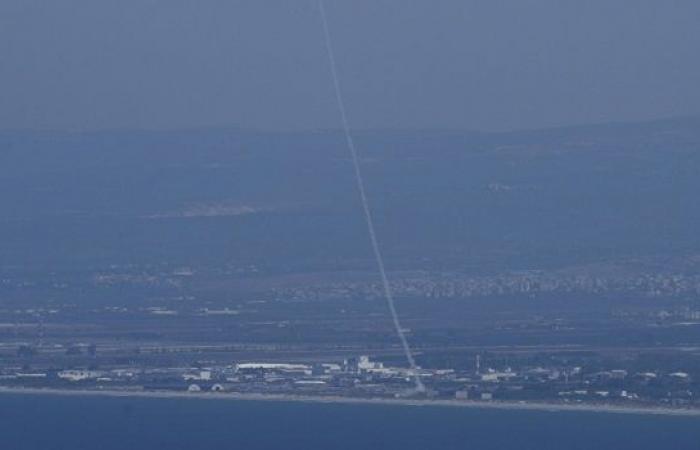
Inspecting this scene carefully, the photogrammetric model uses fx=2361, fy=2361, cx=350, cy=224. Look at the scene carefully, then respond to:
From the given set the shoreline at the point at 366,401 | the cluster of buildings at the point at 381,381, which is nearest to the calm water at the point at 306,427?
the shoreline at the point at 366,401

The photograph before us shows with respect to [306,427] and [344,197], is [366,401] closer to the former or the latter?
[306,427]

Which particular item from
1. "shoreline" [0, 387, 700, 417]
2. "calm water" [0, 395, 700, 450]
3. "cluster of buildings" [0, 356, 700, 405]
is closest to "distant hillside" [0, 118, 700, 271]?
"cluster of buildings" [0, 356, 700, 405]

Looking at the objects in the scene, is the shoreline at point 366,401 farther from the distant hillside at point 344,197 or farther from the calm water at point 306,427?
the distant hillside at point 344,197

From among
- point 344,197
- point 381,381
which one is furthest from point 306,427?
point 344,197

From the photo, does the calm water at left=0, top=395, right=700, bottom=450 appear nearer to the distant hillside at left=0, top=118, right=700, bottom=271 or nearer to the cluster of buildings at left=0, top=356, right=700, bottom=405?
the cluster of buildings at left=0, top=356, right=700, bottom=405

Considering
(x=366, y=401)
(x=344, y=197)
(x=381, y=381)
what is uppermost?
(x=344, y=197)

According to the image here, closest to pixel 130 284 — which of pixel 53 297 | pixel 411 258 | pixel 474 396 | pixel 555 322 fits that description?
pixel 53 297
